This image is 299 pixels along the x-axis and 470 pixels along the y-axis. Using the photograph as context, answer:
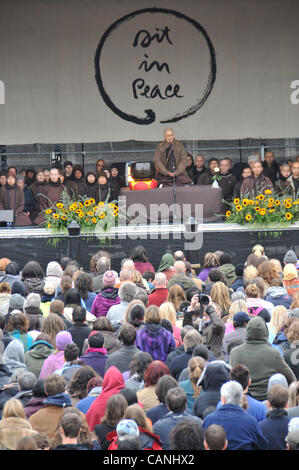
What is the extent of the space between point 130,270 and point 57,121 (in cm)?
800

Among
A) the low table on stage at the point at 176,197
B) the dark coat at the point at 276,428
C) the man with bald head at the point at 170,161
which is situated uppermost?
the man with bald head at the point at 170,161

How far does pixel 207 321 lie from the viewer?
7.25 meters

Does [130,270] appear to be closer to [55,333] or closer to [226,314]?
[226,314]

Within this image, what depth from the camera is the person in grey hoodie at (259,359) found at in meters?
6.17

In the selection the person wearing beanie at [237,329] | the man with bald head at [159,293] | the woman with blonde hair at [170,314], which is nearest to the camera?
the person wearing beanie at [237,329]

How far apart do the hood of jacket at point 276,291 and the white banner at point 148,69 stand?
8.50m

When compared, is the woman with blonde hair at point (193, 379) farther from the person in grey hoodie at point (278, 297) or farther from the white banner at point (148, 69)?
the white banner at point (148, 69)

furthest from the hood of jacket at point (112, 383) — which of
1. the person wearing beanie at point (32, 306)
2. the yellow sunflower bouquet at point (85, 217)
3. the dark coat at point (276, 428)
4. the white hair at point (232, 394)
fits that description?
the yellow sunflower bouquet at point (85, 217)

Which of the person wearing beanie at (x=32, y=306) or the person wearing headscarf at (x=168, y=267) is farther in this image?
the person wearing headscarf at (x=168, y=267)

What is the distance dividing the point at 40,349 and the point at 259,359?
1.65 m

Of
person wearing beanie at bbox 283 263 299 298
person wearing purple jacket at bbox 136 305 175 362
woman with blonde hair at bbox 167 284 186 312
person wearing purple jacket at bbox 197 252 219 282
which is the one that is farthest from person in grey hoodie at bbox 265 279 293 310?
person wearing purple jacket at bbox 136 305 175 362

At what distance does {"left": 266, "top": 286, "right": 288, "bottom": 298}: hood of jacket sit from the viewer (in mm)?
8367

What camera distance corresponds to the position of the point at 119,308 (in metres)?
7.99
